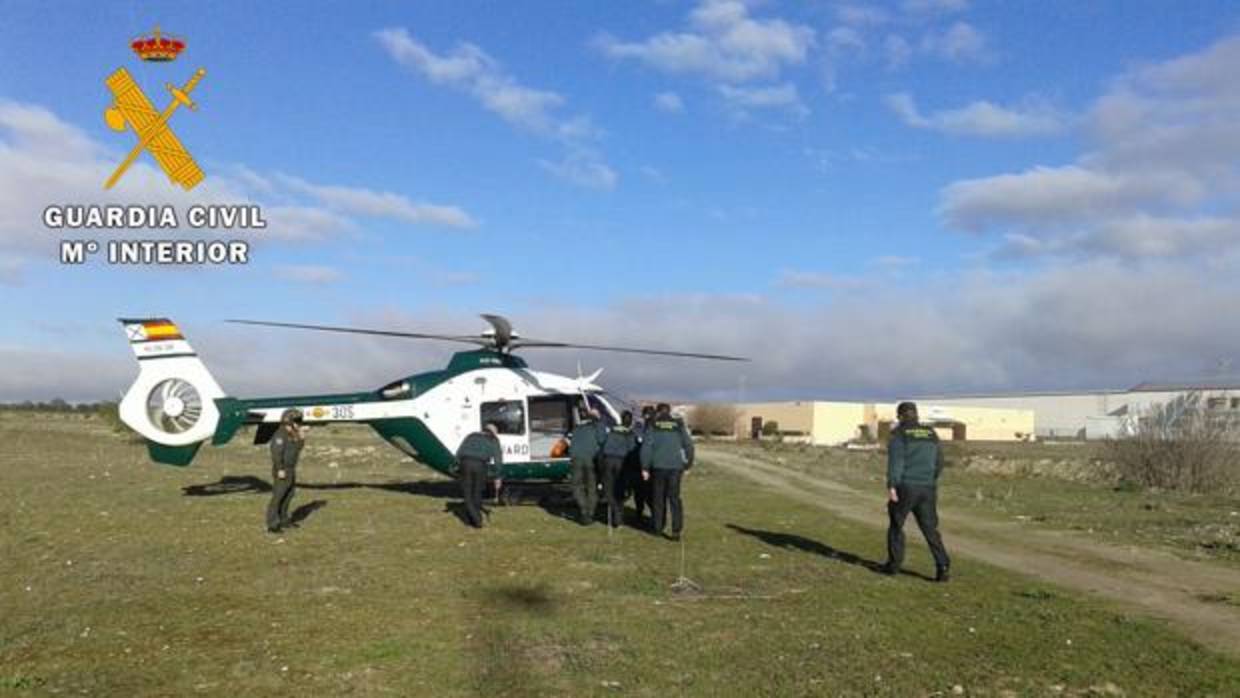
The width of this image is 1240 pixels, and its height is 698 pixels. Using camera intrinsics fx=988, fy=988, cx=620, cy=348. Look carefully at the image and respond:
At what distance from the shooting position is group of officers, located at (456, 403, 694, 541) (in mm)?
15484

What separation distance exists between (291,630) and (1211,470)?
106 feet

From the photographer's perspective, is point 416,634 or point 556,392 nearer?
point 416,634

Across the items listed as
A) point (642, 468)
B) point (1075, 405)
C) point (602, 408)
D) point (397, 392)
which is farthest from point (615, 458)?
point (1075, 405)

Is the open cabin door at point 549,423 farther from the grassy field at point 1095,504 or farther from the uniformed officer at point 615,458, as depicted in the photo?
the grassy field at point 1095,504

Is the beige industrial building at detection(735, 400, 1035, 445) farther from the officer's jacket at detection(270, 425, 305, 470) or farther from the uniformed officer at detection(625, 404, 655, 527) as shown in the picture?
the officer's jacket at detection(270, 425, 305, 470)

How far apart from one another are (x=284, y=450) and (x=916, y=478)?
31.1 feet

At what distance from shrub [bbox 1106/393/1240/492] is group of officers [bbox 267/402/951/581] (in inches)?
852

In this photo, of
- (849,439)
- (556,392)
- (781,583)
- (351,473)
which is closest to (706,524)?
(556,392)

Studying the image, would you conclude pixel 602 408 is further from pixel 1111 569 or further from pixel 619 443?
pixel 1111 569

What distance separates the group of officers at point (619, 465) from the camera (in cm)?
1548

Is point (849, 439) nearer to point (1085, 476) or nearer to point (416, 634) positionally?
point (1085, 476)

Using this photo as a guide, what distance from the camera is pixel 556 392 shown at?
63.9 ft

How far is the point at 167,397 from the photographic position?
63.6 ft

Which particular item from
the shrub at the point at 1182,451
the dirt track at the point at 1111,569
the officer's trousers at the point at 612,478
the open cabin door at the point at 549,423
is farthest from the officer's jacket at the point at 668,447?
the shrub at the point at 1182,451
